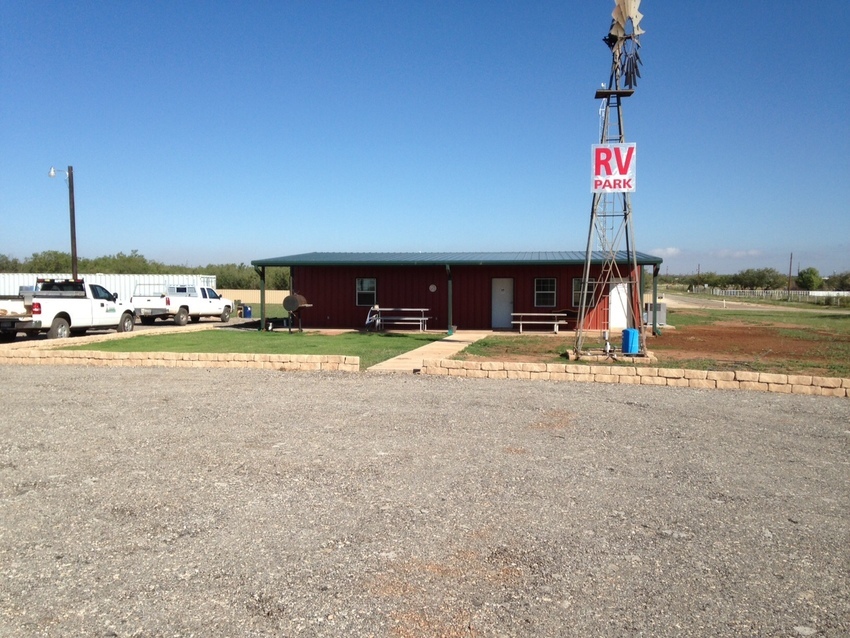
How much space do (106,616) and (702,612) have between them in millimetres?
3110

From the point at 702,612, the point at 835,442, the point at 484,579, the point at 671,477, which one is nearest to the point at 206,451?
the point at 484,579

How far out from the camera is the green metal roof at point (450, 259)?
75.5 ft

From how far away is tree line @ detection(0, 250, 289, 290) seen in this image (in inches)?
2692

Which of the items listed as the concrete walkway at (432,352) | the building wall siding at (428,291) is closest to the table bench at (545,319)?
the building wall siding at (428,291)

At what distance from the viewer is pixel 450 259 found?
24.3m

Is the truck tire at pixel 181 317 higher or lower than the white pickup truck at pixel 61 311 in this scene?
lower

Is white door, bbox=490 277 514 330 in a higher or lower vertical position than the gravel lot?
higher

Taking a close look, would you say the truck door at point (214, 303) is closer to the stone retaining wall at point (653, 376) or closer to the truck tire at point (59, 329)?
the truck tire at point (59, 329)

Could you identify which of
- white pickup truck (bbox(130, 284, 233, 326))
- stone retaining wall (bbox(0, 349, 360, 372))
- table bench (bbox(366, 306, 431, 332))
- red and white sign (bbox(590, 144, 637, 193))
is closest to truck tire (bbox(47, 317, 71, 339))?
stone retaining wall (bbox(0, 349, 360, 372))

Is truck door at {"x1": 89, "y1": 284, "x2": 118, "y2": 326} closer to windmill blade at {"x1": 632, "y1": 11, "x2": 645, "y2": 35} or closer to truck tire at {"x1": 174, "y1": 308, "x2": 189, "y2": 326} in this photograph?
truck tire at {"x1": 174, "y1": 308, "x2": 189, "y2": 326}

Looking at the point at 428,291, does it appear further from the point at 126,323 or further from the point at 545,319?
the point at 126,323

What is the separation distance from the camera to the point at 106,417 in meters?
8.87

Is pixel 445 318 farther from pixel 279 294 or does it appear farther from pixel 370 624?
pixel 279 294

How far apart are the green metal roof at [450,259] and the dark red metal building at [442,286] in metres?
0.03
